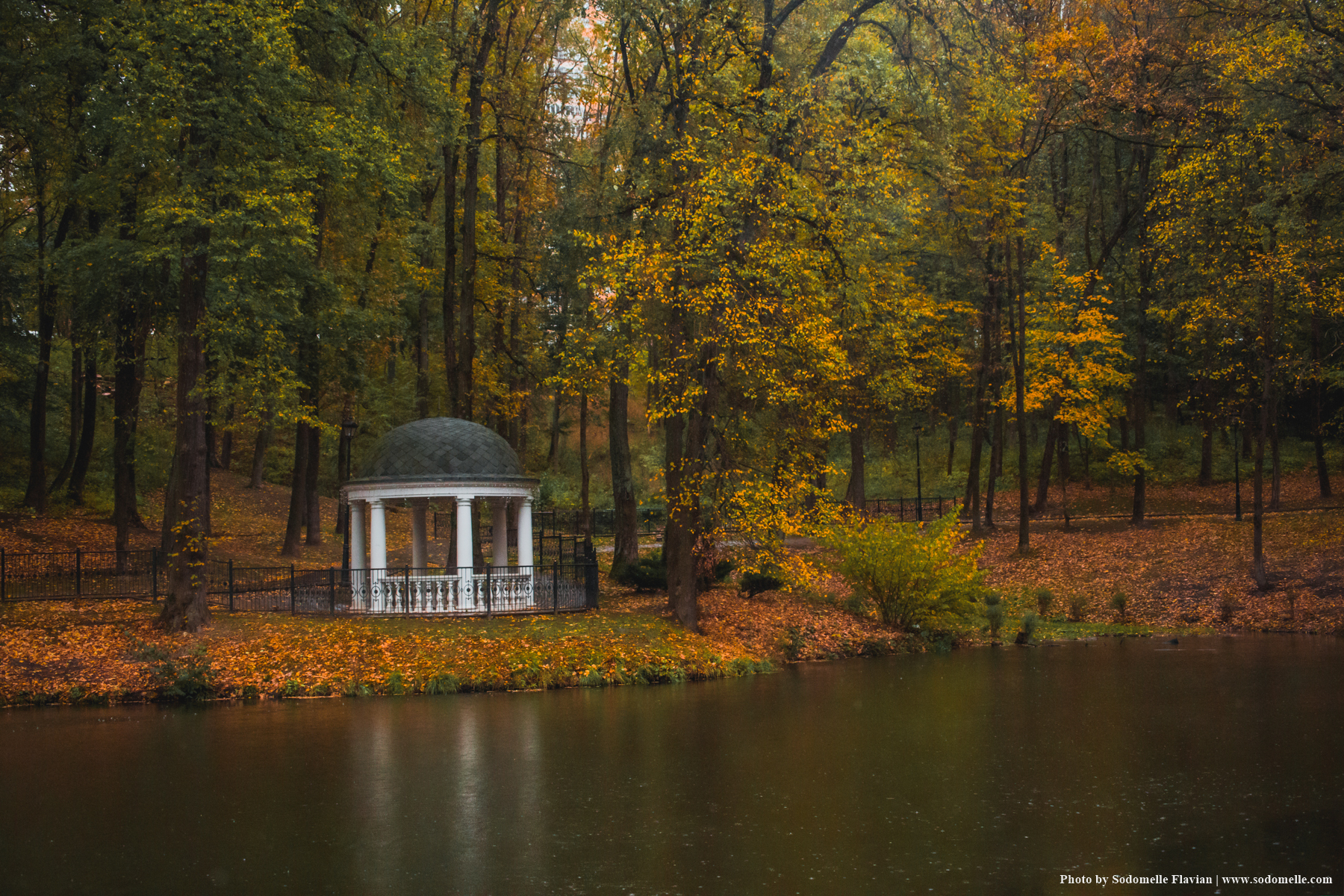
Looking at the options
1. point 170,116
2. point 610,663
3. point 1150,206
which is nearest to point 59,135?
point 170,116

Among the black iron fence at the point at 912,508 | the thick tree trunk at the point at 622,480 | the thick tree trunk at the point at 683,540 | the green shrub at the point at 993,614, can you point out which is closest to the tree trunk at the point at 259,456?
the thick tree trunk at the point at 622,480

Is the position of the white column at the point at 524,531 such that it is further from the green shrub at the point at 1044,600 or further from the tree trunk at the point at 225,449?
the tree trunk at the point at 225,449

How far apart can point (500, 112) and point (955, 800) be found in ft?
72.4

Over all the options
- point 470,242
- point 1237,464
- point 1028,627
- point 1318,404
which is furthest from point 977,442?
point 470,242

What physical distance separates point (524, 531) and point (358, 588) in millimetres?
3733

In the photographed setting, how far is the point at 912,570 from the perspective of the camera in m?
22.8

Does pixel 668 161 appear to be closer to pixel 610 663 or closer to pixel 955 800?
pixel 610 663

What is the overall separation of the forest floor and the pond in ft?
3.74

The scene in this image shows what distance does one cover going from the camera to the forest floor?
57.1 feet

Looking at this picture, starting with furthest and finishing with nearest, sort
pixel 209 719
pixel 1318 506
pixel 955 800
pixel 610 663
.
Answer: pixel 1318 506 → pixel 610 663 → pixel 209 719 → pixel 955 800

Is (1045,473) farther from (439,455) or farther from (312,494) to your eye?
(312,494)

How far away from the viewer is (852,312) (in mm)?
25141

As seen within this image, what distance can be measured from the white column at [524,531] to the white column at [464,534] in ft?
5.38

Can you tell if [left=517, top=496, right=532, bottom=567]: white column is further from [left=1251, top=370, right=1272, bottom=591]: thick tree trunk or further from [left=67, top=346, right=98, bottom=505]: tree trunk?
[left=1251, top=370, right=1272, bottom=591]: thick tree trunk
